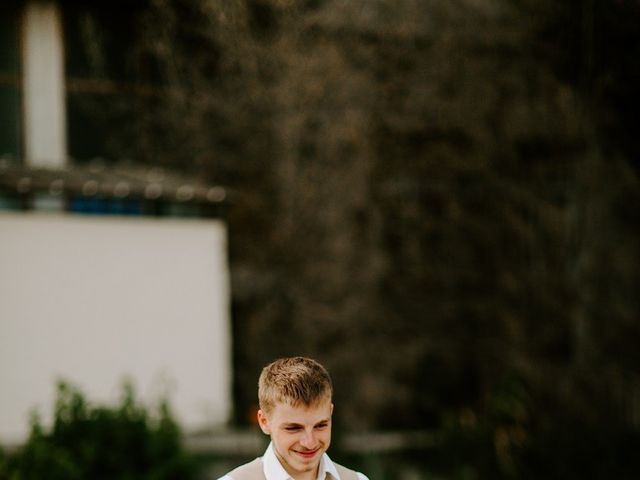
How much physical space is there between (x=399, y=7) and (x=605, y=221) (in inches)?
131

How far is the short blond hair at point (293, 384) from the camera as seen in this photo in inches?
88.7

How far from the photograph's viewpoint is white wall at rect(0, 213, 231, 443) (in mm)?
7695

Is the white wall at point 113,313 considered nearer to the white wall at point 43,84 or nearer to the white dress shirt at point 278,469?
the white wall at point 43,84

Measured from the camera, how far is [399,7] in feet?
31.0

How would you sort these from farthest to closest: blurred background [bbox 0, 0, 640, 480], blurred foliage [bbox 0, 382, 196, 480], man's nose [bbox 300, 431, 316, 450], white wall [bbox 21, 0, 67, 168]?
white wall [bbox 21, 0, 67, 168]
blurred background [bbox 0, 0, 640, 480]
blurred foliage [bbox 0, 382, 196, 480]
man's nose [bbox 300, 431, 316, 450]

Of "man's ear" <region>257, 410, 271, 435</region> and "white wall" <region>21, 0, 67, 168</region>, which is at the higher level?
"white wall" <region>21, 0, 67, 168</region>

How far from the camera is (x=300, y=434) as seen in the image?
2256 millimetres

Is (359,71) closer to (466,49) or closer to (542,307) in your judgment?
(466,49)

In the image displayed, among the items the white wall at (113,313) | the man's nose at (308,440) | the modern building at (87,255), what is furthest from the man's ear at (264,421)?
the modern building at (87,255)

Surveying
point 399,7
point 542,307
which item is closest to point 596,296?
point 542,307

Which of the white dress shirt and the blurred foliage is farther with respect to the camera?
the blurred foliage

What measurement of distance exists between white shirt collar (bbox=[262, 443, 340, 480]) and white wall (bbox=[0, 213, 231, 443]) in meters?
5.36

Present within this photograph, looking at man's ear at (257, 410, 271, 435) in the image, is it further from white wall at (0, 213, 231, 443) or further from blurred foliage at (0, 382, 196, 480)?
white wall at (0, 213, 231, 443)

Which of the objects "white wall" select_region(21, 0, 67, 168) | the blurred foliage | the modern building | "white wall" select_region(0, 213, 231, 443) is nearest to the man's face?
the blurred foliage
